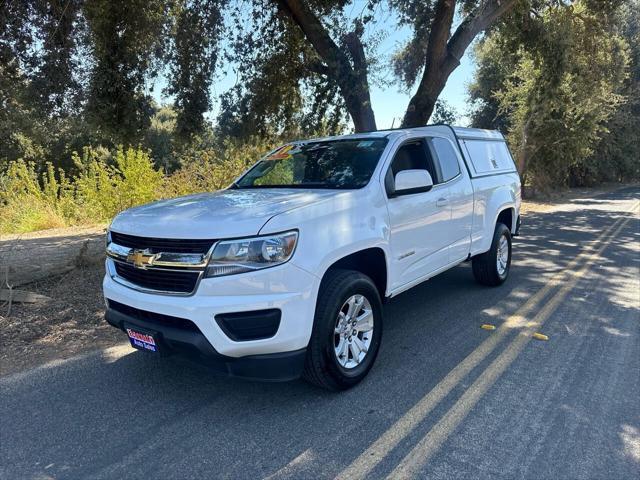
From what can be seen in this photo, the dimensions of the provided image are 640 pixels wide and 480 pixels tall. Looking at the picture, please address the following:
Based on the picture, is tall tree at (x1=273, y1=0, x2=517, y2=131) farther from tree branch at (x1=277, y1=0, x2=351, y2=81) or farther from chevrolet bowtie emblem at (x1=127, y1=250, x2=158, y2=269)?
chevrolet bowtie emblem at (x1=127, y1=250, x2=158, y2=269)

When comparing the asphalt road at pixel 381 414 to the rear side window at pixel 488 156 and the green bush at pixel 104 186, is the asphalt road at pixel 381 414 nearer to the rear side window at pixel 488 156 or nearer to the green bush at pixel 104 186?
the rear side window at pixel 488 156

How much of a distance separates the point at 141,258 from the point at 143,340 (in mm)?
586

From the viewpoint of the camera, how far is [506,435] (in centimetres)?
312

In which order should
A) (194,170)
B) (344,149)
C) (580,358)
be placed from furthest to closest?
(194,170) < (344,149) < (580,358)

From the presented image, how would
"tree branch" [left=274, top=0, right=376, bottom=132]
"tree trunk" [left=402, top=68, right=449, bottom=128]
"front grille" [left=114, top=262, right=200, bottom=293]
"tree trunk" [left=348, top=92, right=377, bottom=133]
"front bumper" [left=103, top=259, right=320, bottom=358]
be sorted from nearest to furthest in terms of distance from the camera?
"front bumper" [left=103, top=259, right=320, bottom=358], "front grille" [left=114, top=262, right=200, bottom=293], "tree branch" [left=274, top=0, right=376, bottom=132], "tree trunk" [left=348, top=92, right=377, bottom=133], "tree trunk" [left=402, top=68, right=449, bottom=128]

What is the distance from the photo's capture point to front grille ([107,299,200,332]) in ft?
10.4

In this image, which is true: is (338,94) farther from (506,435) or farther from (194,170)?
(506,435)

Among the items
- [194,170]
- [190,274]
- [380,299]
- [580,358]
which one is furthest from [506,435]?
[194,170]

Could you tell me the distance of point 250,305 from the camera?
3.08 m

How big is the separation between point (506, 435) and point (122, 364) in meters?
3.21

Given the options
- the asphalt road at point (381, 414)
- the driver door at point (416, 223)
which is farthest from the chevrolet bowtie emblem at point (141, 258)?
the driver door at point (416, 223)

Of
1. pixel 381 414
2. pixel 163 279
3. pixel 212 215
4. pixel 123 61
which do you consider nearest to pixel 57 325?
pixel 163 279

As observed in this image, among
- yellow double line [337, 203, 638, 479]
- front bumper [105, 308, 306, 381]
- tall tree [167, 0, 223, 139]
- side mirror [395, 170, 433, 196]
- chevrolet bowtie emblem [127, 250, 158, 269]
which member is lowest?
yellow double line [337, 203, 638, 479]

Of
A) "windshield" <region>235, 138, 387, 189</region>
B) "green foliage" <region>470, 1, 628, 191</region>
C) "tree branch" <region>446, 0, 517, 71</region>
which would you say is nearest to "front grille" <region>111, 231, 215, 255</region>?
"windshield" <region>235, 138, 387, 189</region>
